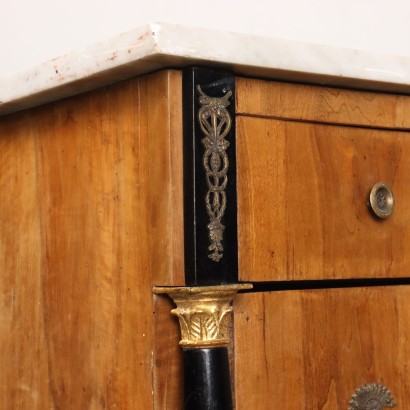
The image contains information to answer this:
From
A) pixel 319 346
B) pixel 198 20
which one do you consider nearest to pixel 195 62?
pixel 319 346

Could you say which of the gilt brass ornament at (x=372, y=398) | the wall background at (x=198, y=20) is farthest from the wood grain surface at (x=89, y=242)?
the wall background at (x=198, y=20)

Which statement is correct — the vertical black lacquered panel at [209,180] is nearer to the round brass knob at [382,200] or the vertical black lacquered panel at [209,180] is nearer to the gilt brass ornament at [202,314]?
the gilt brass ornament at [202,314]

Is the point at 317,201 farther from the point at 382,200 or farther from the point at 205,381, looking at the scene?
the point at 205,381

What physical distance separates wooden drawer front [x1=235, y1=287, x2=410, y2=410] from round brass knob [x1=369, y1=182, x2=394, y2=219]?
86 mm

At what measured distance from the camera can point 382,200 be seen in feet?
4.20

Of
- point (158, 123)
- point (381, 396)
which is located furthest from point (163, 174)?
point (381, 396)

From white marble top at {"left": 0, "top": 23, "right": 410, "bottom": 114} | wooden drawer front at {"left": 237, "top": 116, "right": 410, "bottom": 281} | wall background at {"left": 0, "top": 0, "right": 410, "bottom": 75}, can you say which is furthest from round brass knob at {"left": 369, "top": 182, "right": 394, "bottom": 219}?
wall background at {"left": 0, "top": 0, "right": 410, "bottom": 75}

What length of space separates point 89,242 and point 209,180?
19cm

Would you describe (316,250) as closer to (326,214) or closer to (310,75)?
(326,214)

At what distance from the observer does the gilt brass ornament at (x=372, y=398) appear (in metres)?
1.25

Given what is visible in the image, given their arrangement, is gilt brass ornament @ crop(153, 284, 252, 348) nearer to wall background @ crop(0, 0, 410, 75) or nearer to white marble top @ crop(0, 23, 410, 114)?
white marble top @ crop(0, 23, 410, 114)

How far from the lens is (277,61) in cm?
117

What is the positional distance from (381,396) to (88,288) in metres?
0.34

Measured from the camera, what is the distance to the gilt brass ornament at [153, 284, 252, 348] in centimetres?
112
